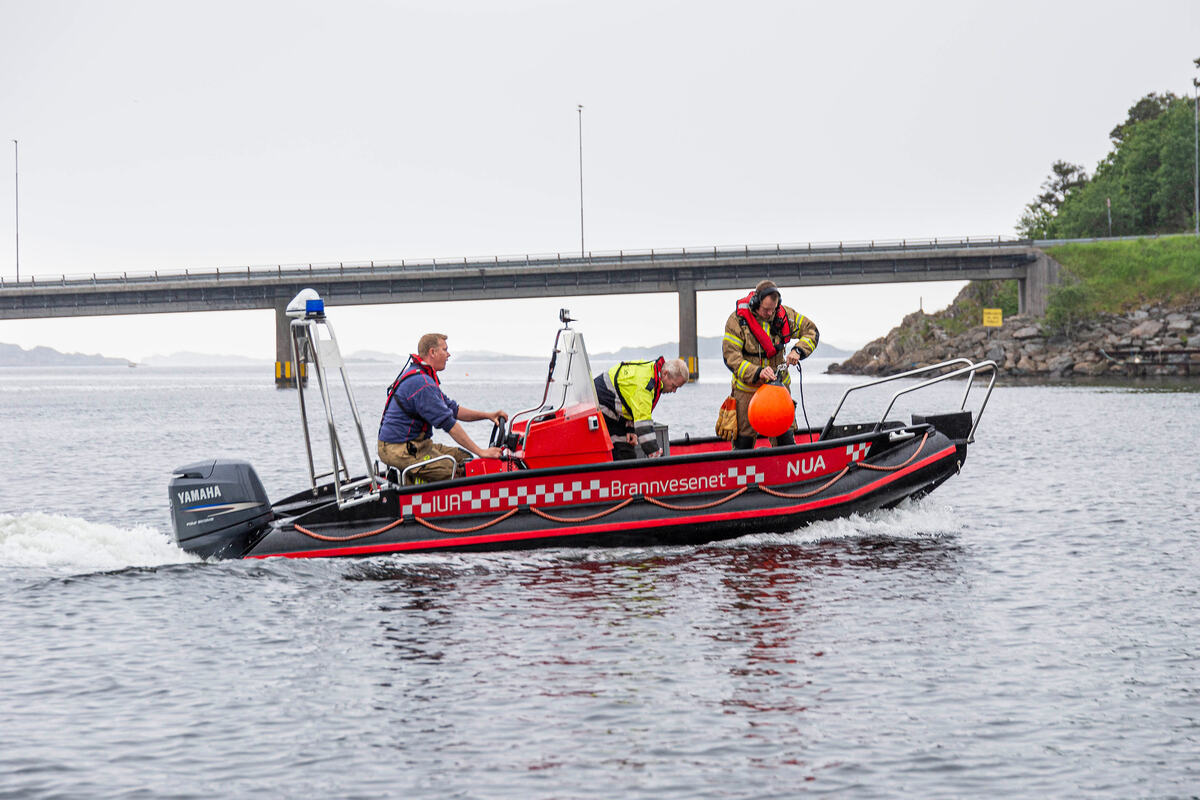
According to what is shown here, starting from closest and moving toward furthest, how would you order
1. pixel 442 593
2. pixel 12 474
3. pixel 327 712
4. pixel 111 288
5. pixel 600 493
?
pixel 327 712 → pixel 442 593 → pixel 600 493 → pixel 12 474 → pixel 111 288

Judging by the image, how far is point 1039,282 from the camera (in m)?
74.8

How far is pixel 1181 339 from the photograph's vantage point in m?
65.3

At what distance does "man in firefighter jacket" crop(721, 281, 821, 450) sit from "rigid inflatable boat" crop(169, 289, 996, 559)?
536mm

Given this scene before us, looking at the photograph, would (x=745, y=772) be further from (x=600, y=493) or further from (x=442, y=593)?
(x=600, y=493)

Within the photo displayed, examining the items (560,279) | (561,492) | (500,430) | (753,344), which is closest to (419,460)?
(500,430)

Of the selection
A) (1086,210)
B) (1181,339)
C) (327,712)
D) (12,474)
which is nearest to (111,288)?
(12,474)

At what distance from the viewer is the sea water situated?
615cm

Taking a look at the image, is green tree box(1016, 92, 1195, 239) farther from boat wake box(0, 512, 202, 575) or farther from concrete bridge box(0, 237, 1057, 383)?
boat wake box(0, 512, 202, 575)

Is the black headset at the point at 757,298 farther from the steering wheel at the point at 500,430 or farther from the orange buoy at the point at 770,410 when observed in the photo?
the steering wheel at the point at 500,430

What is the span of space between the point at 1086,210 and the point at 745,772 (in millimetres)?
94241

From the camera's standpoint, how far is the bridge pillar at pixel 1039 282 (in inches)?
Result: 2923

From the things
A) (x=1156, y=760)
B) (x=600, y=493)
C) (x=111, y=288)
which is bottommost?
(x=1156, y=760)

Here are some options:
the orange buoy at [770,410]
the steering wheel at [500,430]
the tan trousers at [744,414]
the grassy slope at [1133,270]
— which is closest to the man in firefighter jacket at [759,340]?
the tan trousers at [744,414]

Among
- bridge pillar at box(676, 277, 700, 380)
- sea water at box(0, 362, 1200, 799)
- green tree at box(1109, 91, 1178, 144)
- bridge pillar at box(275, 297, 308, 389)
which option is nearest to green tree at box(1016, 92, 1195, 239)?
green tree at box(1109, 91, 1178, 144)
